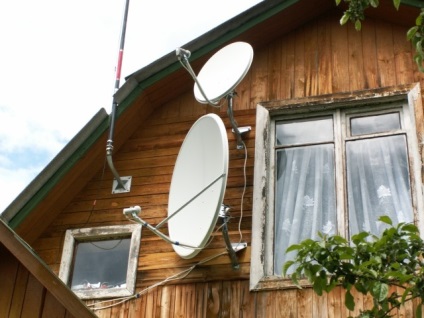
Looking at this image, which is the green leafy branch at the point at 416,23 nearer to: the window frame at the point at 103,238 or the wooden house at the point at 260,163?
the wooden house at the point at 260,163

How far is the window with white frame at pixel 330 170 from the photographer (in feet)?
28.8

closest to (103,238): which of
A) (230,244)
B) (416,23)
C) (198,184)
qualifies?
(198,184)

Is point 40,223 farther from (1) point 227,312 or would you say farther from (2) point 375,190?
(2) point 375,190

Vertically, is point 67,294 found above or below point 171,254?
below

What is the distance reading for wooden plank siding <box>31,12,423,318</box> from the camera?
8.73m

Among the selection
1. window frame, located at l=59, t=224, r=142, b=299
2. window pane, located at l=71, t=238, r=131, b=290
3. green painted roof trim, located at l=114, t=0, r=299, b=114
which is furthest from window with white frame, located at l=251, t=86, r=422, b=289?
window pane, located at l=71, t=238, r=131, b=290

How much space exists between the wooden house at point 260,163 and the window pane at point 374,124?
0.04 ft

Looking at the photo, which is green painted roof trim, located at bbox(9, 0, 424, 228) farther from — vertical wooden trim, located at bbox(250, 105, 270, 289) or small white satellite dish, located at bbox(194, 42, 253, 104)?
vertical wooden trim, located at bbox(250, 105, 270, 289)

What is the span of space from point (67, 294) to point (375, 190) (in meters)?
3.41

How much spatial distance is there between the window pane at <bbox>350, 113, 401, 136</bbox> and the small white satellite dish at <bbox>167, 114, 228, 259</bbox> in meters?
1.65

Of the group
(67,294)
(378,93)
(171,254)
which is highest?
(378,93)

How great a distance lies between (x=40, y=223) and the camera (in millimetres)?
9758

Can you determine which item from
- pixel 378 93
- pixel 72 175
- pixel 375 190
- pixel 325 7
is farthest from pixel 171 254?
pixel 325 7

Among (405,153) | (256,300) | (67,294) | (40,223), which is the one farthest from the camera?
(40,223)
